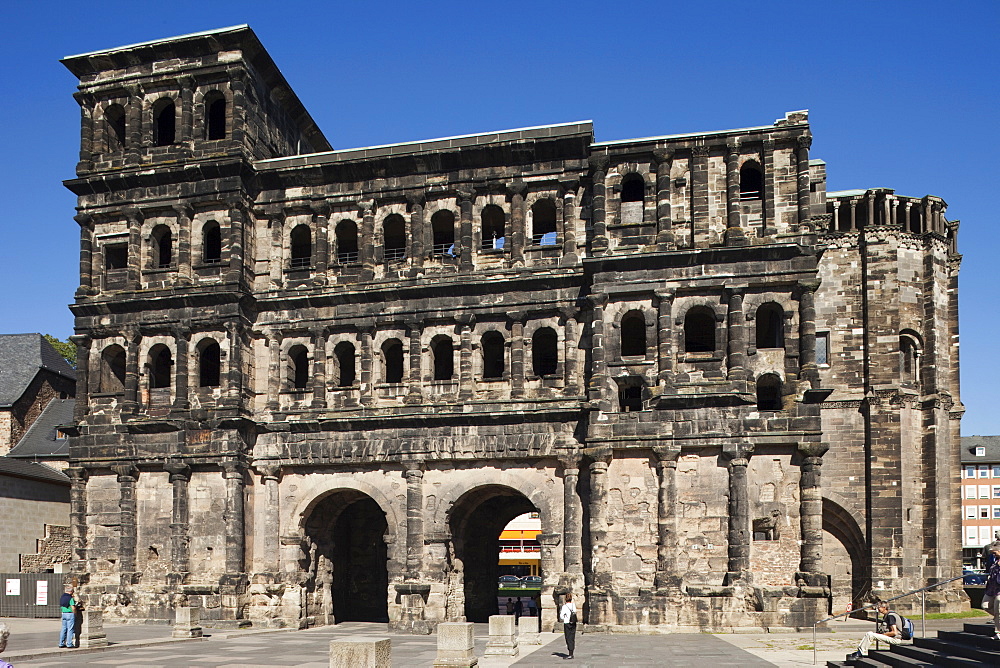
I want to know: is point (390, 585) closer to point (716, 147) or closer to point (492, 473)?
point (492, 473)

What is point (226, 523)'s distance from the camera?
34.3 metres

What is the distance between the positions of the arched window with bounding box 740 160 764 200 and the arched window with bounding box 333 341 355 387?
15410mm

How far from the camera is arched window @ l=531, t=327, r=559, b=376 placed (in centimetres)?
3559

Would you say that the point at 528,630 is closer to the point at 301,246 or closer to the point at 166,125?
the point at 301,246

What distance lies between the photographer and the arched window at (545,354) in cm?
3559

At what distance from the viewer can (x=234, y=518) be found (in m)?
34.2

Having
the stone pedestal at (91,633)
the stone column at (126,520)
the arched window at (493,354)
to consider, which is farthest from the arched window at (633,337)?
the stone pedestal at (91,633)

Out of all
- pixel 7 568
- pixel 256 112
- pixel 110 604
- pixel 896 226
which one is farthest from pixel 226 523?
pixel 896 226

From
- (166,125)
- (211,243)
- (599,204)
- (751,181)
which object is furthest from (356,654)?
(166,125)

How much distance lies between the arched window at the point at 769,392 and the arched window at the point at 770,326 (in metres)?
1.18

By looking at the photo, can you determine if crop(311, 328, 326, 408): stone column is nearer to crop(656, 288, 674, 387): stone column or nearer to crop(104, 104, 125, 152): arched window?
crop(104, 104, 125, 152): arched window

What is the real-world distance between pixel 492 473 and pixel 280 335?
9.81 metres

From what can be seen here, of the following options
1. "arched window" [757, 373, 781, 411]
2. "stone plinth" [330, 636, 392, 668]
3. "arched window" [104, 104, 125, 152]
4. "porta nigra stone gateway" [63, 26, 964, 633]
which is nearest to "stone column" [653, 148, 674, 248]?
"porta nigra stone gateway" [63, 26, 964, 633]

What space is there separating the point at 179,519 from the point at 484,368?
481 inches
